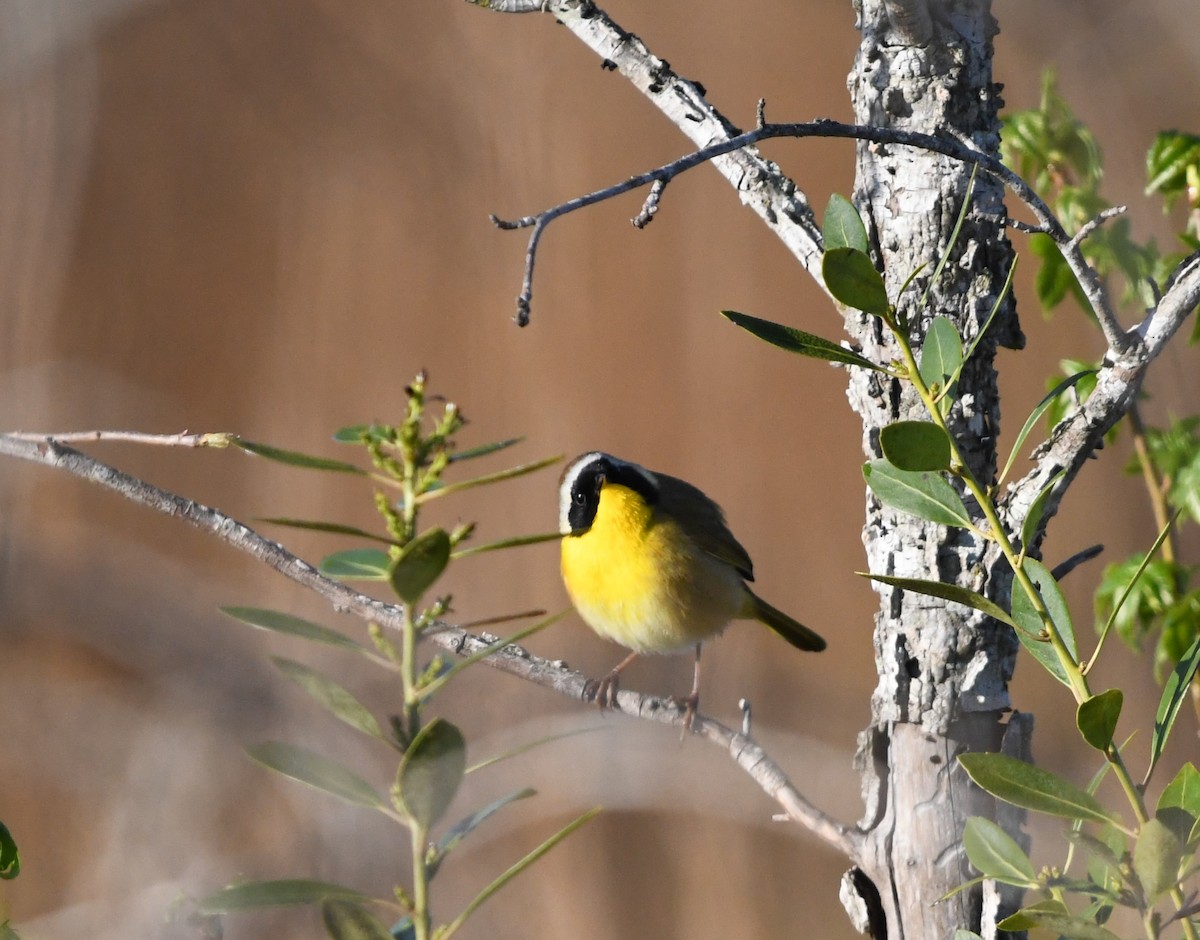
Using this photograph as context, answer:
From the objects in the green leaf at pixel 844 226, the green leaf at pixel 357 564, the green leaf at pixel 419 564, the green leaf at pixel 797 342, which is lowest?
the green leaf at pixel 419 564

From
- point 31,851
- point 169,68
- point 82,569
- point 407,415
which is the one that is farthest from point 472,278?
point 407,415

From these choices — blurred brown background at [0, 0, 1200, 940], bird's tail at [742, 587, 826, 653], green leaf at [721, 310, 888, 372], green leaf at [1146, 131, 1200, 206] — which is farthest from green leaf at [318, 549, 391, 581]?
blurred brown background at [0, 0, 1200, 940]

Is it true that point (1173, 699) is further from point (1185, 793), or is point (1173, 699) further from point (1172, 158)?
point (1172, 158)

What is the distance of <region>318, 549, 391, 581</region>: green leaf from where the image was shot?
16.5 inches

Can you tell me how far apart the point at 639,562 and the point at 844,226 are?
4.48 ft

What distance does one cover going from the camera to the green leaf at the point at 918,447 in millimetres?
424

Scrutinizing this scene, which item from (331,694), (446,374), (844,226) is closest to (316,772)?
(331,694)

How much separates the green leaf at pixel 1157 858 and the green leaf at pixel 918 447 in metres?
0.14

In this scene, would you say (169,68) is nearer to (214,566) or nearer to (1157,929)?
(214,566)

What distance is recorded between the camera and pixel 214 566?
2.49 m

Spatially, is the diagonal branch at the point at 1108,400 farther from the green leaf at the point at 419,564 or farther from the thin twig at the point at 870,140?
the green leaf at the point at 419,564

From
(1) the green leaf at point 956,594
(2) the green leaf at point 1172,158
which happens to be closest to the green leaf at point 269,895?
(1) the green leaf at point 956,594

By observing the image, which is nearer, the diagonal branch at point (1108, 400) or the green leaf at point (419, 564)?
the green leaf at point (419, 564)

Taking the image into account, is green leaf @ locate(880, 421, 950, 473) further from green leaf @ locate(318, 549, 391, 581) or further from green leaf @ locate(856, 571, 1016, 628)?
green leaf @ locate(318, 549, 391, 581)
